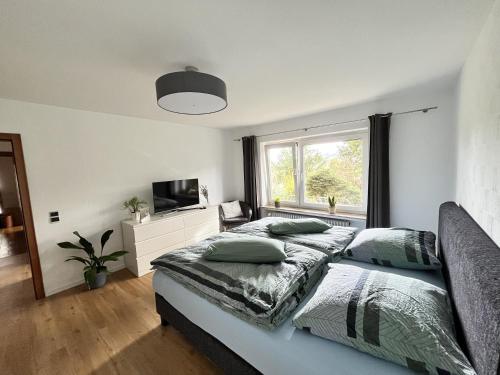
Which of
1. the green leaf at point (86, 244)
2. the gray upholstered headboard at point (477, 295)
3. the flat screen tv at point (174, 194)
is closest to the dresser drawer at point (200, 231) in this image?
the flat screen tv at point (174, 194)

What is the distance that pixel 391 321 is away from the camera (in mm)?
926

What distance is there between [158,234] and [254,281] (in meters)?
2.33

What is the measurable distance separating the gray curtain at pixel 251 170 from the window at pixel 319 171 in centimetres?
27

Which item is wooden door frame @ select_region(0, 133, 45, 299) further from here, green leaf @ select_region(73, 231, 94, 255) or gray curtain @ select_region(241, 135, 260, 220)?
gray curtain @ select_region(241, 135, 260, 220)

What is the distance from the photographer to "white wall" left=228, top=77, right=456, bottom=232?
8.59 feet

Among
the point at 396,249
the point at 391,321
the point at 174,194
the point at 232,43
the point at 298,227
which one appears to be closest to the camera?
the point at 391,321

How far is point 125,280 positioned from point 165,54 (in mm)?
2840

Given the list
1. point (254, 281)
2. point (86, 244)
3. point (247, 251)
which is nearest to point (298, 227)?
point (247, 251)

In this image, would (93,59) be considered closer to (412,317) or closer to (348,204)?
(412,317)

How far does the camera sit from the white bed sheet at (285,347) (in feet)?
3.00

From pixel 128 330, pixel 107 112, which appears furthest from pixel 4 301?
pixel 107 112

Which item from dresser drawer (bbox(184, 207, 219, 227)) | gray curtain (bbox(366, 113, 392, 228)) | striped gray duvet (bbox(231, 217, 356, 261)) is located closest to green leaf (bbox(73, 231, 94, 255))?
dresser drawer (bbox(184, 207, 219, 227))

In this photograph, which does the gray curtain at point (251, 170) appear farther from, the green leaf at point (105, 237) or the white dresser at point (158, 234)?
the green leaf at point (105, 237)

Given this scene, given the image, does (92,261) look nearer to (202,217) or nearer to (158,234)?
(158,234)
